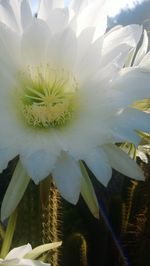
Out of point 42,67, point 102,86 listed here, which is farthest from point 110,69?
point 42,67

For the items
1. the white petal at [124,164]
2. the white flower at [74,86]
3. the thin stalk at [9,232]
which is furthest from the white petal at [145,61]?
the thin stalk at [9,232]

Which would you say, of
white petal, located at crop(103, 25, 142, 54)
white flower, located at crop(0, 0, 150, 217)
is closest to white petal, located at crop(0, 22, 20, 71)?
white flower, located at crop(0, 0, 150, 217)

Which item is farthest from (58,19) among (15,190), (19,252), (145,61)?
(19,252)

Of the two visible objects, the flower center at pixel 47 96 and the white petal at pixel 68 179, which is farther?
the flower center at pixel 47 96

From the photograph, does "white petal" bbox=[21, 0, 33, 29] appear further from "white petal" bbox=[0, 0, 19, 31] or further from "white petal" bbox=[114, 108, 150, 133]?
"white petal" bbox=[114, 108, 150, 133]

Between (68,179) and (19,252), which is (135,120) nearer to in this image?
(68,179)

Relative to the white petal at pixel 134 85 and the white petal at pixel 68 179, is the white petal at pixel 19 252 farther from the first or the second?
the white petal at pixel 134 85

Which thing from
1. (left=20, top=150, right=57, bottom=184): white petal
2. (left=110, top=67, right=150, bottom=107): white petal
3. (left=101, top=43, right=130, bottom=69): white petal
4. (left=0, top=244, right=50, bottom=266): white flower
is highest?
(left=101, top=43, right=130, bottom=69): white petal
